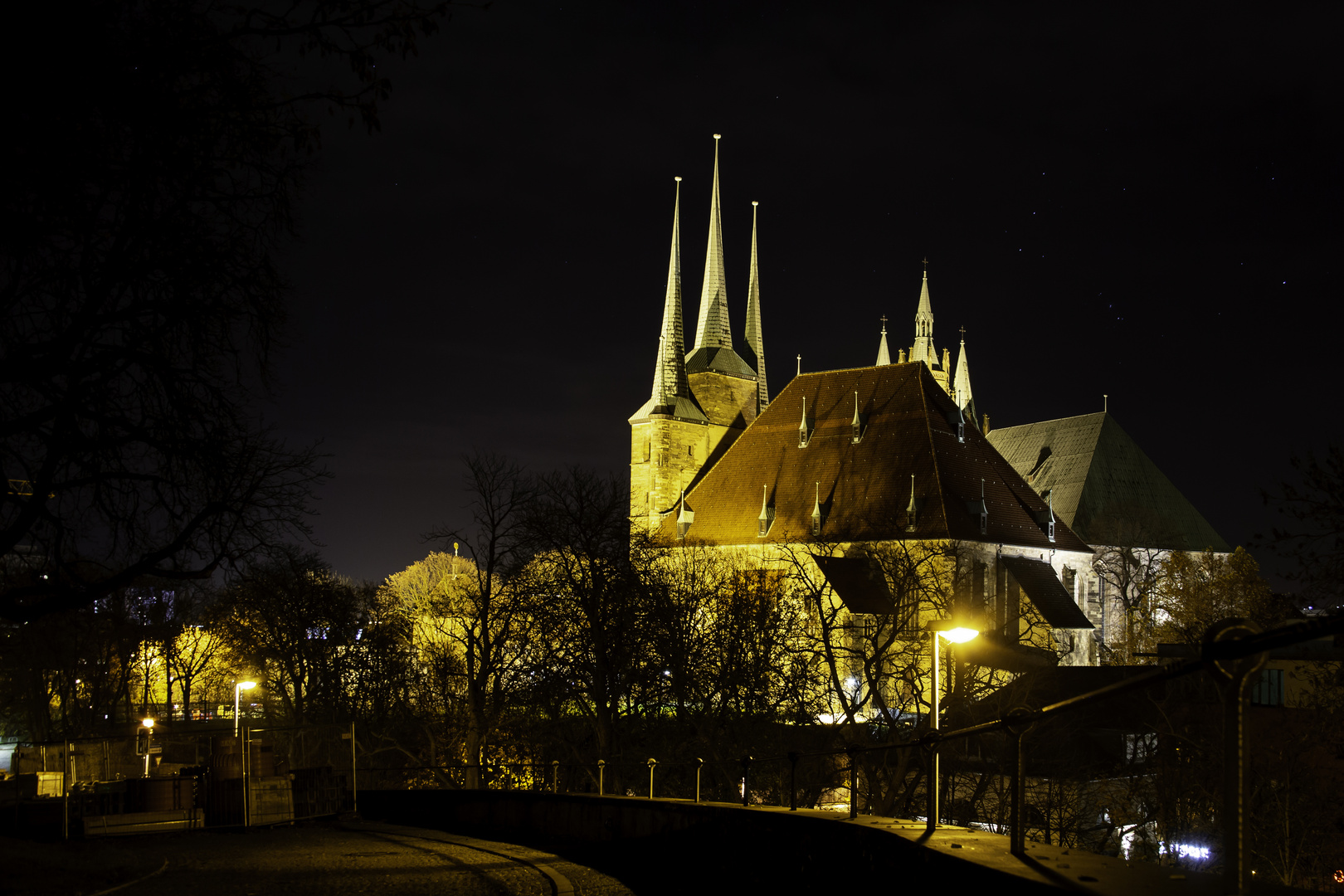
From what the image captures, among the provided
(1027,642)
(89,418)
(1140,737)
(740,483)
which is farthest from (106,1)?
(740,483)

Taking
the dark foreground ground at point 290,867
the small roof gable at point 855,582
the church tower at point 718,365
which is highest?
the church tower at point 718,365

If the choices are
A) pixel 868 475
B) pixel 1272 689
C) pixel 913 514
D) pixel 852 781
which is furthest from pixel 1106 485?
pixel 852 781

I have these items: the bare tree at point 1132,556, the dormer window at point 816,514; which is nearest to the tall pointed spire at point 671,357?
the dormer window at point 816,514

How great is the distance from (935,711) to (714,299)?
60.4 m

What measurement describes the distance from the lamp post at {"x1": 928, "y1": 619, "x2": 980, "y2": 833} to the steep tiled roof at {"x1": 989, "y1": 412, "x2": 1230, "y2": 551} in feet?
213

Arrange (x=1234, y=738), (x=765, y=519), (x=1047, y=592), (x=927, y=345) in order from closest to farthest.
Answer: (x=1234, y=738), (x=1047, y=592), (x=765, y=519), (x=927, y=345)

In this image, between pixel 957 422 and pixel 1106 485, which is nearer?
pixel 957 422

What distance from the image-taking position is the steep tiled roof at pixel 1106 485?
253 feet

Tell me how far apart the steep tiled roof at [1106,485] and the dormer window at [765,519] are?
2673 centimetres

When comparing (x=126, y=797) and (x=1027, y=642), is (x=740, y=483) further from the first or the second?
(x=126, y=797)

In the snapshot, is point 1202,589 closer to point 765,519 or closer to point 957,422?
point 957,422

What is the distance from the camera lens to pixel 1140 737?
1350 inches

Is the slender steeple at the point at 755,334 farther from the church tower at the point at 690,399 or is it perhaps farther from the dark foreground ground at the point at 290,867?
the dark foreground ground at the point at 290,867

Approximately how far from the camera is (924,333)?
298ft
